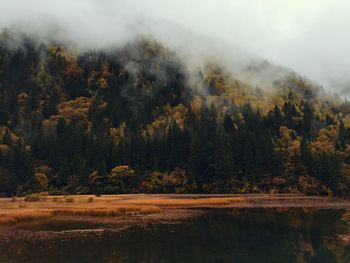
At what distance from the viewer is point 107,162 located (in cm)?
18000

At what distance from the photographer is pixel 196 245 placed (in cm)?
5169

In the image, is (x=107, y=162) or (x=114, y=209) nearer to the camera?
(x=114, y=209)

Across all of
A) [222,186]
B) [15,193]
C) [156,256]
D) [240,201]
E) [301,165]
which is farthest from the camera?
[301,165]

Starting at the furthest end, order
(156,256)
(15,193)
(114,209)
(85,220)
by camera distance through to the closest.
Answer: (15,193) → (114,209) → (85,220) → (156,256)

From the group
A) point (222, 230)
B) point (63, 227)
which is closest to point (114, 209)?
point (63, 227)

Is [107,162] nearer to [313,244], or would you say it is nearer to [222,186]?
[222,186]

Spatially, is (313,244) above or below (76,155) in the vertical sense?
below

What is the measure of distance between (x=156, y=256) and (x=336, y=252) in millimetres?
18259

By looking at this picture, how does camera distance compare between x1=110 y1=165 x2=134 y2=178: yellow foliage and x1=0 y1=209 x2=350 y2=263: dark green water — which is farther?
x1=110 y1=165 x2=134 y2=178: yellow foliage

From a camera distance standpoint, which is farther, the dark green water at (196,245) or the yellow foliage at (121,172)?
the yellow foliage at (121,172)

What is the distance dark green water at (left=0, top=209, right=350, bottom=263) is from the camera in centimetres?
4484

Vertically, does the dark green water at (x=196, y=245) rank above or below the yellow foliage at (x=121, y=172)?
below

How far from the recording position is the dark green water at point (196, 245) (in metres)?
44.8

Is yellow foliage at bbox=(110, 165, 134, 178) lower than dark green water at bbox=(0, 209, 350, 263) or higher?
higher
